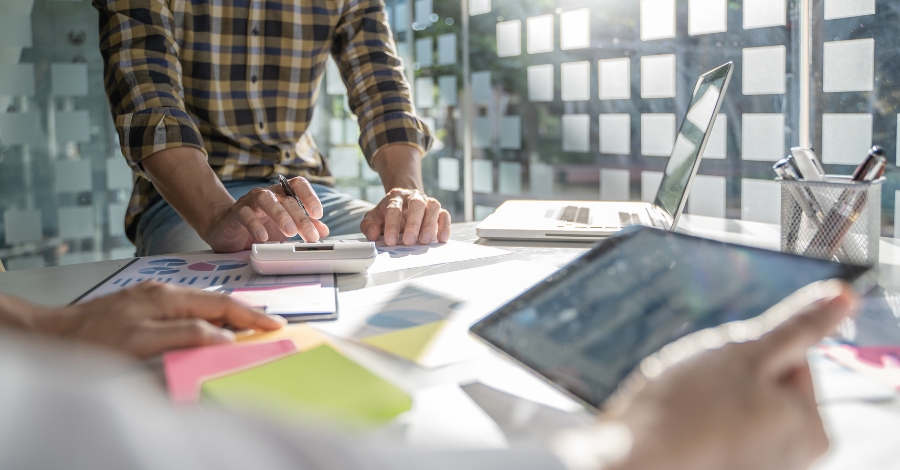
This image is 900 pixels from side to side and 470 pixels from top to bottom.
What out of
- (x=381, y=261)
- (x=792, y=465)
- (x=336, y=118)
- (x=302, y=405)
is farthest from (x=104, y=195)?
(x=792, y=465)

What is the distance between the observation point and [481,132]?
9.71ft

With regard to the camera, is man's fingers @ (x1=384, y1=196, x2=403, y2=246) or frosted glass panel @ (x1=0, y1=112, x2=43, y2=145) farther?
frosted glass panel @ (x1=0, y1=112, x2=43, y2=145)

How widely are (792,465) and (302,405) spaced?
30 centimetres

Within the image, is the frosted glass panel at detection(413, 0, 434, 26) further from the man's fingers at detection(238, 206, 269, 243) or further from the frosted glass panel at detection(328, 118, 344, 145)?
the man's fingers at detection(238, 206, 269, 243)

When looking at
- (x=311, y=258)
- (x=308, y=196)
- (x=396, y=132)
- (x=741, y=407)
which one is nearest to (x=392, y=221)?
(x=308, y=196)

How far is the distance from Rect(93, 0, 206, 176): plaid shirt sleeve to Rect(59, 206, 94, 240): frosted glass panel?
1473 mm

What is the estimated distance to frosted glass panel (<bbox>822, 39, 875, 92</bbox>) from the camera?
4.62 feet

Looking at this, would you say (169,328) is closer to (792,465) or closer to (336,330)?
(336,330)

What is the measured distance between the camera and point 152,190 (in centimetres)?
158

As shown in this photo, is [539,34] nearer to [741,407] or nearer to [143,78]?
[143,78]

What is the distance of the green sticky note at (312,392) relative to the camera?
0.43 m

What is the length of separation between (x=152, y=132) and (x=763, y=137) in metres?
1.53

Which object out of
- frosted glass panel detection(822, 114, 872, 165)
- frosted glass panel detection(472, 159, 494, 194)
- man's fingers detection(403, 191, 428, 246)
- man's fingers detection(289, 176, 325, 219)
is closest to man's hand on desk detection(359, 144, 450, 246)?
man's fingers detection(403, 191, 428, 246)

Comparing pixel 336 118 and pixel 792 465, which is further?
pixel 336 118
